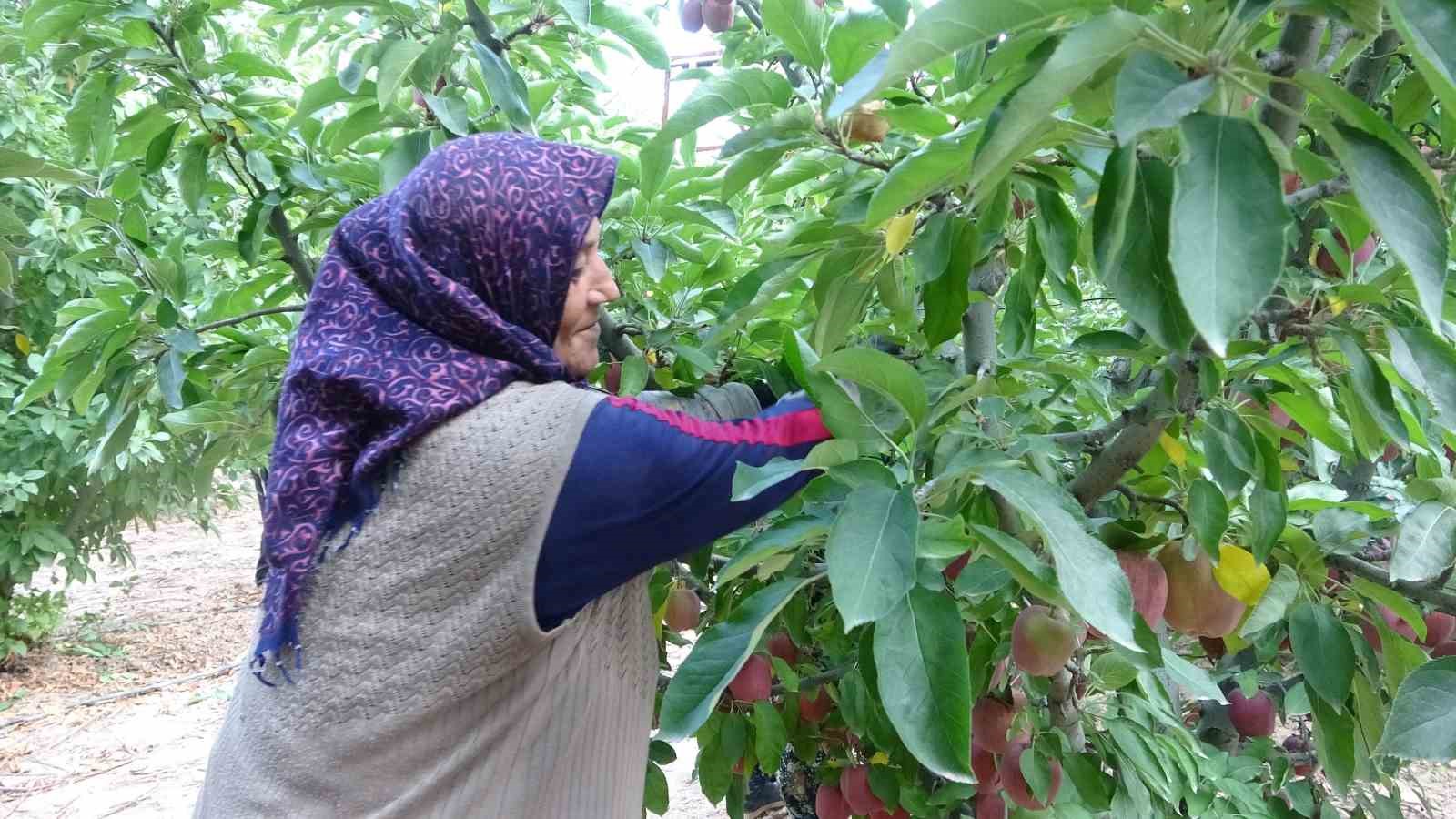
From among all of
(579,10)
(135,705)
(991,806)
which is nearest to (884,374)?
(579,10)

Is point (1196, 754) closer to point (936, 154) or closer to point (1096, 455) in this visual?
point (1096, 455)

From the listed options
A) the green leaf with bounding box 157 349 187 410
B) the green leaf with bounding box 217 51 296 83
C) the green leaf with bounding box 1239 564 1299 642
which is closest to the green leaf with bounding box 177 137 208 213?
the green leaf with bounding box 217 51 296 83

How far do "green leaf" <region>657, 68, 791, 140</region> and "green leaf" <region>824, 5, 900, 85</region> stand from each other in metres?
0.06

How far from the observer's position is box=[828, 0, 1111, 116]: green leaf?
0.49m

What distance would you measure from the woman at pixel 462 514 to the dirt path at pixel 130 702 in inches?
74.6

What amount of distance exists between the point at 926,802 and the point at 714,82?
0.93 meters

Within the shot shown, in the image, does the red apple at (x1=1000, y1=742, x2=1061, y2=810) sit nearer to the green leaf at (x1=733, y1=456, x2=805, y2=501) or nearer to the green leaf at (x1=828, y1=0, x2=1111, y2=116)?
the green leaf at (x1=733, y1=456, x2=805, y2=501)

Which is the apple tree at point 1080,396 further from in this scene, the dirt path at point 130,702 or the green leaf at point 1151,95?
the dirt path at point 130,702

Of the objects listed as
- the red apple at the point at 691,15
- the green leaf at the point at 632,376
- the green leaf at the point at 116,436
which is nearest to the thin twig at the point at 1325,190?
the green leaf at the point at 632,376

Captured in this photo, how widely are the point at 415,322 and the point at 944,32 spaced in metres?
0.67

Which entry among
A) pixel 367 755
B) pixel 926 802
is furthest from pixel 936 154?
pixel 926 802

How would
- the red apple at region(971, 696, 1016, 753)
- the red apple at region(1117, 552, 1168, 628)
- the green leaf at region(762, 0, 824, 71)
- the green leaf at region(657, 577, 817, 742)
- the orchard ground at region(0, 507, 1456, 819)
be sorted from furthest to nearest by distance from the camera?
1. the orchard ground at region(0, 507, 1456, 819)
2. the red apple at region(971, 696, 1016, 753)
3. the red apple at region(1117, 552, 1168, 628)
4. the green leaf at region(762, 0, 824, 71)
5. the green leaf at region(657, 577, 817, 742)

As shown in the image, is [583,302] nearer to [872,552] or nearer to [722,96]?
[722,96]

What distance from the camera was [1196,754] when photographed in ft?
4.36
